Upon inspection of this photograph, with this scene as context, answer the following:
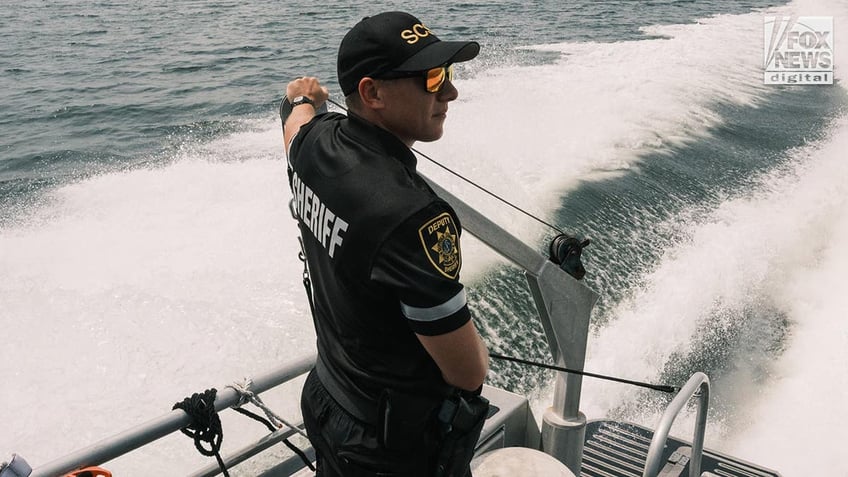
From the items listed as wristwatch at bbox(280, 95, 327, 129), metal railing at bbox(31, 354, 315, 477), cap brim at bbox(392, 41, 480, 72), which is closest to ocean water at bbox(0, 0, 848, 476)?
metal railing at bbox(31, 354, 315, 477)

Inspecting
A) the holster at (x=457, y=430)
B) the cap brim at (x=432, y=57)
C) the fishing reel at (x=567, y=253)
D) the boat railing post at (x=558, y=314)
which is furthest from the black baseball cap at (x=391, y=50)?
the fishing reel at (x=567, y=253)

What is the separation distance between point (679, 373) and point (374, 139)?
4.85m

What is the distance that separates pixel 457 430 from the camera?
1.58 meters

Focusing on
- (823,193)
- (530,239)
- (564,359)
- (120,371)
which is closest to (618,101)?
(823,193)

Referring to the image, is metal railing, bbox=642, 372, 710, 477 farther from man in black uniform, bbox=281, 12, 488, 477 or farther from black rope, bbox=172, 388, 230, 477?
black rope, bbox=172, 388, 230, 477

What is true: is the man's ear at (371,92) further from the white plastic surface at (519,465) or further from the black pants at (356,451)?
the white plastic surface at (519,465)

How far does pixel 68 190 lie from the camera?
761cm

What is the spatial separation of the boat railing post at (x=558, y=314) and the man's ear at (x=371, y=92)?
56cm

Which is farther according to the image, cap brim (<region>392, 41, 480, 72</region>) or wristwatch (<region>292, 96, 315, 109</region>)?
wristwatch (<region>292, 96, 315, 109</region>)

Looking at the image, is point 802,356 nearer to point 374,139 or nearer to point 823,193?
point 823,193

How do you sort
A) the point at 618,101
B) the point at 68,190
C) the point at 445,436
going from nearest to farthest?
the point at 445,436 → the point at 68,190 → the point at 618,101

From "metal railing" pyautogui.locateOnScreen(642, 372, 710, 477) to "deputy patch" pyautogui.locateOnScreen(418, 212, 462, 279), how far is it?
4.36 feet

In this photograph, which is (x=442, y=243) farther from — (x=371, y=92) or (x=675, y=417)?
(x=675, y=417)
